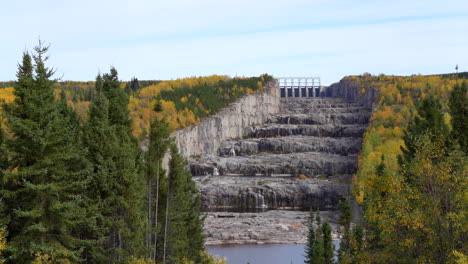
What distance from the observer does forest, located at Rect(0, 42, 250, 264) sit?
119ft

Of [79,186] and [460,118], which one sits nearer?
[79,186]

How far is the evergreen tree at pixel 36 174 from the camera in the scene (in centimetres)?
3591

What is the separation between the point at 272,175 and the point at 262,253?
60.5 meters

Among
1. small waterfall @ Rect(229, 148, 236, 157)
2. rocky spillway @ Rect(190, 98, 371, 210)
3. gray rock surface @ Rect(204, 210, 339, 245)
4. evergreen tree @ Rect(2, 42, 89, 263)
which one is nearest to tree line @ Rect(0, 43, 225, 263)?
evergreen tree @ Rect(2, 42, 89, 263)

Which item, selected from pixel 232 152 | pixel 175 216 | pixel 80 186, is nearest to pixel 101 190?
pixel 80 186

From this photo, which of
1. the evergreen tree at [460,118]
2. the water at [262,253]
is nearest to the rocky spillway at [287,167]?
the water at [262,253]

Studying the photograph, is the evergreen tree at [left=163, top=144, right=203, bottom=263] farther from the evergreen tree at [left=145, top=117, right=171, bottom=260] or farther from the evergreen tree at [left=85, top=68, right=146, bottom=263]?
the evergreen tree at [left=85, top=68, right=146, bottom=263]

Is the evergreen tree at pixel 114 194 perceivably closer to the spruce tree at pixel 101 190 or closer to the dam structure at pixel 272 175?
the spruce tree at pixel 101 190

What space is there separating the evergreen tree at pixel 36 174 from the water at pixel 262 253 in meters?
43.8

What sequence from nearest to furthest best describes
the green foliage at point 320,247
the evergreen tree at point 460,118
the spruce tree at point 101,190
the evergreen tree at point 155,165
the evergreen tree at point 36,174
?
the evergreen tree at point 36,174 → the spruce tree at point 101,190 → the evergreen tree at point 155,165 → the evergreen tree at point 460,118 → the green foliage at point 320,247

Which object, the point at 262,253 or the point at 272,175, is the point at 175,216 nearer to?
the point at 262,253

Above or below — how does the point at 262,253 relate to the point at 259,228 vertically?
below

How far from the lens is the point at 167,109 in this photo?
572 feet

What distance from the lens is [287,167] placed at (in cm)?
14425
